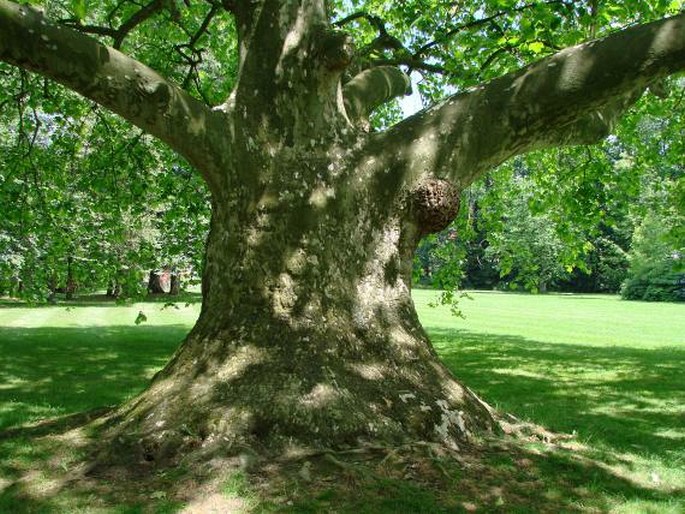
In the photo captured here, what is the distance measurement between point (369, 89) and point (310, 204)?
284 centimetres

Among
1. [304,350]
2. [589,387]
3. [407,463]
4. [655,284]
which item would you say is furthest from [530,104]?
[655,284]

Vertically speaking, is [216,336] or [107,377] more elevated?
[216,336]

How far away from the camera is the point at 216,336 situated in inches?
218

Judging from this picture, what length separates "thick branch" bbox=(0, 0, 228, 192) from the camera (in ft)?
15.8

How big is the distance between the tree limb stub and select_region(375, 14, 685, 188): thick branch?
149 cm

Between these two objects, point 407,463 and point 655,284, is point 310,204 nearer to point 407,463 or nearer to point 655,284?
point 407,463

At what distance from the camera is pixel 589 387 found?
32.1 ft

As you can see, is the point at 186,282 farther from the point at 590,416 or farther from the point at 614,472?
the point at 614,472

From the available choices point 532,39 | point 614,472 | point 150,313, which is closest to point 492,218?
point 532,39

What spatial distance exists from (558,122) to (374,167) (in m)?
1.76

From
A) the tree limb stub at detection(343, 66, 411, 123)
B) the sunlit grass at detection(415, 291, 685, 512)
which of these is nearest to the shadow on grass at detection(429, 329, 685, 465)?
the sunlit grass at detection(415, 291, 685, 512)

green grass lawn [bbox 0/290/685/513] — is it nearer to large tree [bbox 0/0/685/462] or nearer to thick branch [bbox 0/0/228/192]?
large tree [bbox 0/0/685/462]

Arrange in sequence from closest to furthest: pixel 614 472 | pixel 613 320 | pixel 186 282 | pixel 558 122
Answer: pixel 614 472, pixel 558 122, pixel 186 282, pixel 613 320

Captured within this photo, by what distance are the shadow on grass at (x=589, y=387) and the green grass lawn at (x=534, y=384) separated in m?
0.02
